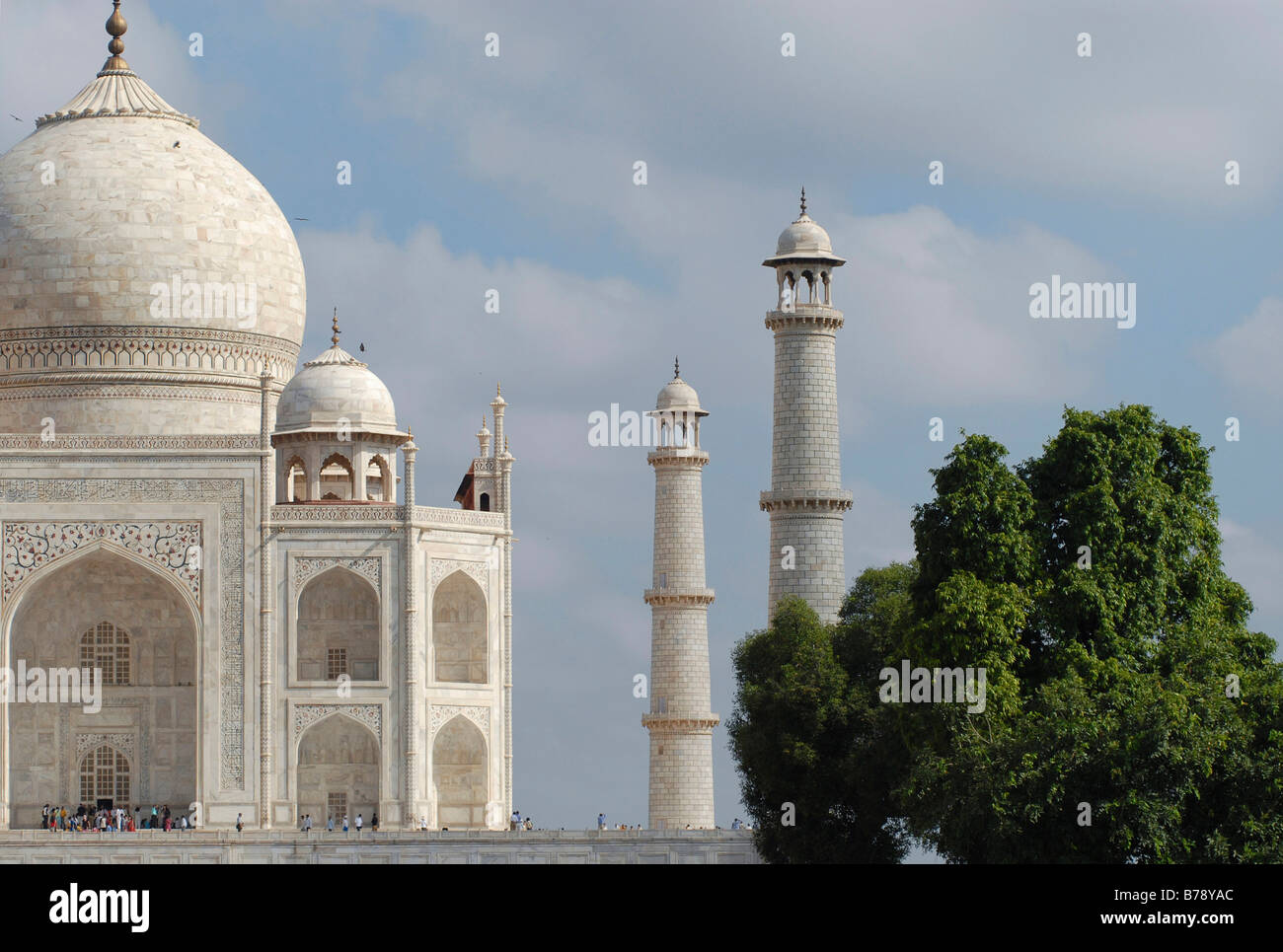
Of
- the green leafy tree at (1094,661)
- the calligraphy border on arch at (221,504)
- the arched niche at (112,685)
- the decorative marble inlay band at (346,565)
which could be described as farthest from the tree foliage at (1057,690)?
the arched niche at (112,685)

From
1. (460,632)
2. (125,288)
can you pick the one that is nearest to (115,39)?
(125,288)

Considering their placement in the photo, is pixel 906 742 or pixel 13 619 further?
pixel 13 619

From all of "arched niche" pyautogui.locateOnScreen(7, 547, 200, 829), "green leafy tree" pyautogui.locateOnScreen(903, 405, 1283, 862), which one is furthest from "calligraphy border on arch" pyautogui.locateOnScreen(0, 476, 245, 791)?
"green leafy tree" pyautogui.locateOnScreen(903, 405, 1283, 862)

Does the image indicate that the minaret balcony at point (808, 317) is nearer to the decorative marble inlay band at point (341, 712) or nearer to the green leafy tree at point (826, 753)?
the green leafy tree at point (826, 753)

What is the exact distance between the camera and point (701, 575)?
5278 centimetres

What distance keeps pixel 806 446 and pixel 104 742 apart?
13280 mm

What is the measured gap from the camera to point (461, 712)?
4778cm

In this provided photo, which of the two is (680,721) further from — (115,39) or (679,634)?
(115,39)

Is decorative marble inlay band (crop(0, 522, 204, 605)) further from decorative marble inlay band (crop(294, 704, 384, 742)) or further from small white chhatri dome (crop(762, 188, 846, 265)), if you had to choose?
small white chhatri dome (crop(762, 188, 846, 265))

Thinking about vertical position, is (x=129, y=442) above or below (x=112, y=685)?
above

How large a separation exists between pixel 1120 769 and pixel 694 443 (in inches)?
764
